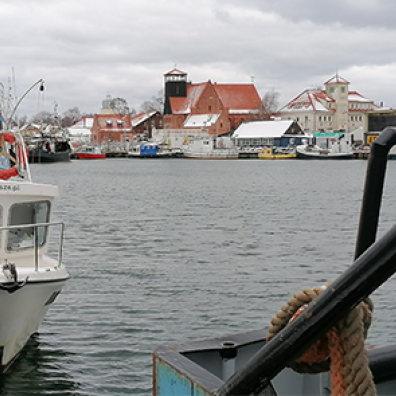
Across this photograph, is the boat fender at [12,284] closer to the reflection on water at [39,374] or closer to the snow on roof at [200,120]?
the reflection on water at [39,374]

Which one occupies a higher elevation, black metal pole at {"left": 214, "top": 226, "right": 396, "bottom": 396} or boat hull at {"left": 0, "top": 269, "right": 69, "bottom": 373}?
black metal pole at {"left": 214, "top": 226, "right": 396, "bottom": 396}

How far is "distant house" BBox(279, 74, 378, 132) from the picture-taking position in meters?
172

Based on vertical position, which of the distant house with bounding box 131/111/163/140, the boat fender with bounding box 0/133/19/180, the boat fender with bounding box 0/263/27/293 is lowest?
the boat fender with bounding box 0/263/27/293

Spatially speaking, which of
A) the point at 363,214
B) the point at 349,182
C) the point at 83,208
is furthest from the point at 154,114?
the point at 363,214

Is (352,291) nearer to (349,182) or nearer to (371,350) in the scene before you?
(371,350)

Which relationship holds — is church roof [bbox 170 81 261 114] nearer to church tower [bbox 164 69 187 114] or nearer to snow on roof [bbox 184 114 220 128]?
church tower [bbox 164 69 187 114]

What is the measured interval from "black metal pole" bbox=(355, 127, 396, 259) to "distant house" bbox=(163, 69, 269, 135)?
155986 mm

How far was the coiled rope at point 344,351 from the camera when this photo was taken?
2.65m

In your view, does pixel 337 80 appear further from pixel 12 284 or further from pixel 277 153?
pixel 12 284

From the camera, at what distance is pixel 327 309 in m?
2.68

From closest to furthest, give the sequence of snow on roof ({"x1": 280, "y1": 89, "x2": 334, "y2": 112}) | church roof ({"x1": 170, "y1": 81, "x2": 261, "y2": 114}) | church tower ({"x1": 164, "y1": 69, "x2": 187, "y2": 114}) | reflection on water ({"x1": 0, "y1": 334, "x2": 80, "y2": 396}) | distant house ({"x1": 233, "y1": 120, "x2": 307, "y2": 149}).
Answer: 1. reflection on water ({"x1": 0, "y1": 334, "x2": 80, "y2": 396})
2. distant house ({"x1": 233, "y1": 120, "x2": 307, "y2": 149})
3. church roof ({"x1": 170, "y1": 81, "x2": 261, "y2": 114})
4. church tower ({"x1": 164, "y1": 69, "x2": 187, "y2": 114})
5. snow on roof ({"x1": 280, "y1": 89, "x2": 334, "y2": 112})

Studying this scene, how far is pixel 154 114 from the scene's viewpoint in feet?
578

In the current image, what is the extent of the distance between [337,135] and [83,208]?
107 meters

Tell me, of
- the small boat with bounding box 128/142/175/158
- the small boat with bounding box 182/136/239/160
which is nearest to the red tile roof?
the small boat with bounding box 128/142/175/158
